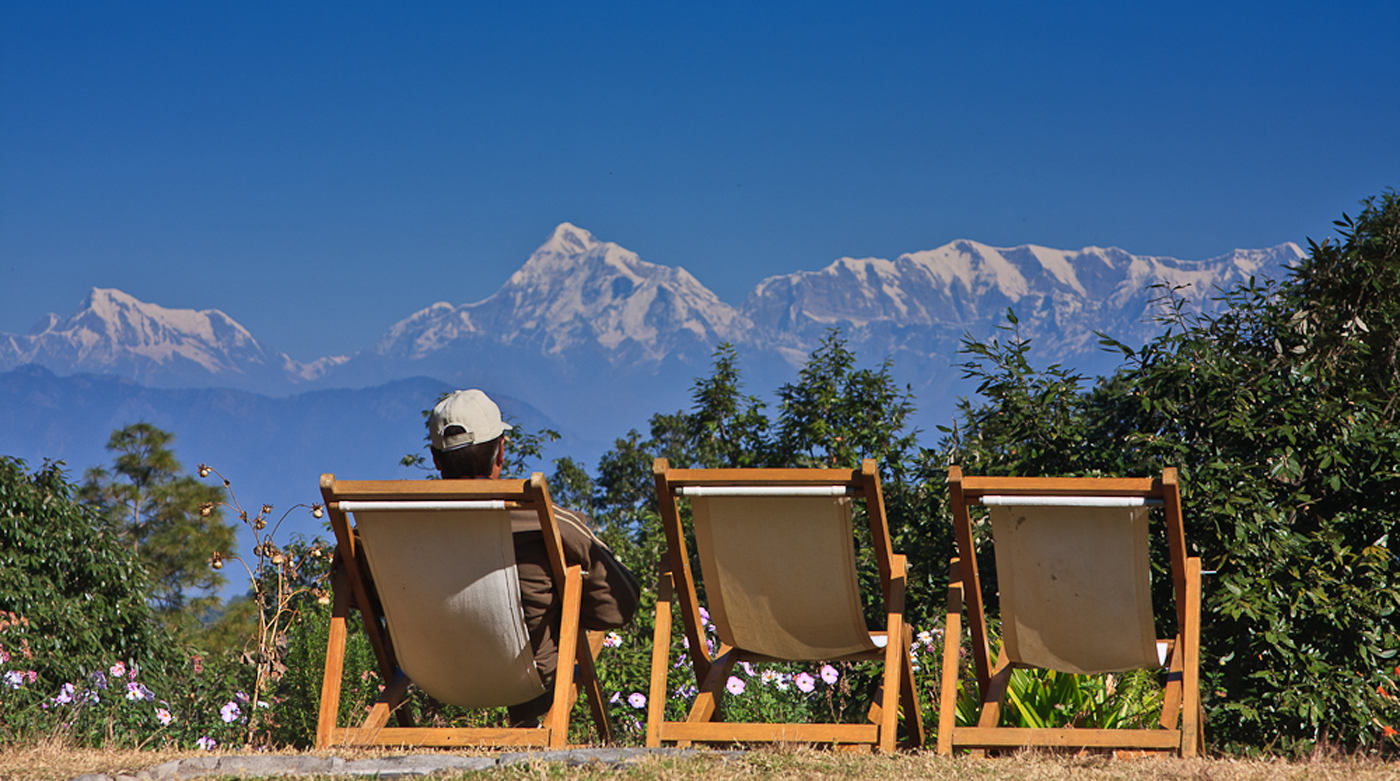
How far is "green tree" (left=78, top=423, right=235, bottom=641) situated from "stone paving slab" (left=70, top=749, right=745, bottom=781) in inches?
1292

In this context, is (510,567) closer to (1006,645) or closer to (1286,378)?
(1006,645)

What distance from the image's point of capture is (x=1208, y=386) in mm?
4453

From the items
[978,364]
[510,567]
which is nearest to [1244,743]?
[978,364]

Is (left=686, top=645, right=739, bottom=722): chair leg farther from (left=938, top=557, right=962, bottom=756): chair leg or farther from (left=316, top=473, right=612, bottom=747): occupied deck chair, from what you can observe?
(left=938, top=557, right=962, bottom=756): chair leg

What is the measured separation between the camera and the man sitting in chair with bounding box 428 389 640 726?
3420 millimetres

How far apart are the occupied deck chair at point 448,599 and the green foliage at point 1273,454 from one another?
2.13 m

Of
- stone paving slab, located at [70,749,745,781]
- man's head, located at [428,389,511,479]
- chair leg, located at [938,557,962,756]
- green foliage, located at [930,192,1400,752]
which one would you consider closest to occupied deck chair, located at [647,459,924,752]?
chair leg, located at [938,557,962,756]

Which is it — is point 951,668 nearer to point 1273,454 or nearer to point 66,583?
point 1273,454

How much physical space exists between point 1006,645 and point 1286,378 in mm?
1879

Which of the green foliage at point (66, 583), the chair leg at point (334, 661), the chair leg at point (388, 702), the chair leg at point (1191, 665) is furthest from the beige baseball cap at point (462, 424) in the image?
the green foliage at point (66, 583)

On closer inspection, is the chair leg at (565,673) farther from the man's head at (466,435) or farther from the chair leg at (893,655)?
the chair leg at (893,655)

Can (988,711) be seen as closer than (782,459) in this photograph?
Yes

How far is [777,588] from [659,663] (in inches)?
15.6

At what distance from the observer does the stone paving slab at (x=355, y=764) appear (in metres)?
2.71
